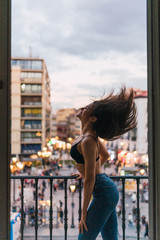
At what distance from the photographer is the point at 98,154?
139cm

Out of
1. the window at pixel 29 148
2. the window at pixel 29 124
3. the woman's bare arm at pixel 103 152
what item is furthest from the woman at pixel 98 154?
the window at pixel 29 148

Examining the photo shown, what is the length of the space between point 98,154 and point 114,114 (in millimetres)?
263

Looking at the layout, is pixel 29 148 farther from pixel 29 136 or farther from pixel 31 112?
pixel 31 112

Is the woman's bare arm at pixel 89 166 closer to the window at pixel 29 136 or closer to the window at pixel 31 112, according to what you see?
the window at pixel 31 112

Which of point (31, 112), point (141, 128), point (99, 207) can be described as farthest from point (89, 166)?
point (31, 112)

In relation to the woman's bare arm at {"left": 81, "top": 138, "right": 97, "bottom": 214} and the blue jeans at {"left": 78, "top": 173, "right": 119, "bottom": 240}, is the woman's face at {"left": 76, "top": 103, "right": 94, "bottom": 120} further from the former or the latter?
the blue jeans at {"left": 78, "top": 173, "right": 119, "bottom": 240}

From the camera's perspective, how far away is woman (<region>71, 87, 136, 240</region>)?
129 centimetres

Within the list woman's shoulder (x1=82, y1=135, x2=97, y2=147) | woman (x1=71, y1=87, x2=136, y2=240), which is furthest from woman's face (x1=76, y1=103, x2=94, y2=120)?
woman's shoulder (x1=82, y1=135, x2=97, y2=147)

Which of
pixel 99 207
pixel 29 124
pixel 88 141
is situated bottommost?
pixel 99 207

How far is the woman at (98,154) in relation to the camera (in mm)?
1293

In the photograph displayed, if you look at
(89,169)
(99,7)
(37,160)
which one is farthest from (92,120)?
(37,160)

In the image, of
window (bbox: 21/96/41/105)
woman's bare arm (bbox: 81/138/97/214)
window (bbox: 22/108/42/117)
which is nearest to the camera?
woman's bare arm (bbox: 81/138/97/214)

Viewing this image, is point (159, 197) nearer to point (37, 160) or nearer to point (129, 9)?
point (129, 9)

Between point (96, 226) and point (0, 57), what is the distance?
1.14 m
